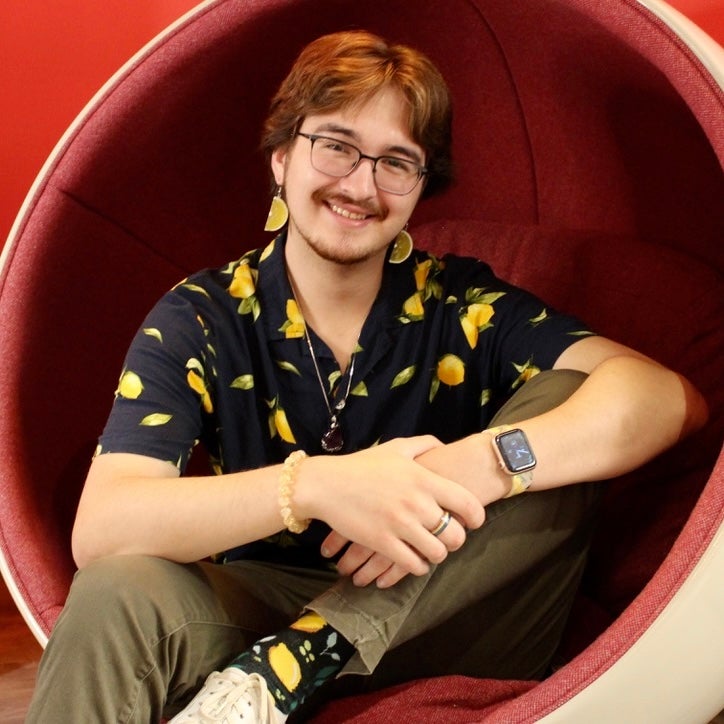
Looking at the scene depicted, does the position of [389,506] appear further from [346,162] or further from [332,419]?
[346,162]

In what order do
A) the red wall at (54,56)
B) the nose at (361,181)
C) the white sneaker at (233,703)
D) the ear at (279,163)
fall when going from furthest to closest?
1. the red wall at (54,56)
2. the ear at (279,163)
3. the nose at (361,181)
4. the white sneaker at (233,703)

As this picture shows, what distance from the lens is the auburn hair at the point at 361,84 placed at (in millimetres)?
1285

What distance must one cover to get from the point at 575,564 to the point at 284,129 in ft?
2.23

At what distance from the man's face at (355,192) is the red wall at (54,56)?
702 millimetres

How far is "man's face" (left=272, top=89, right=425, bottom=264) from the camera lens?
1281 millimetres

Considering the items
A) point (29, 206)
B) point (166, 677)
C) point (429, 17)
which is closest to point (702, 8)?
point (429, 17)

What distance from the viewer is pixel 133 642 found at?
1.02 m

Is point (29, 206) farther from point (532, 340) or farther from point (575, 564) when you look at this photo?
point (575, 564)

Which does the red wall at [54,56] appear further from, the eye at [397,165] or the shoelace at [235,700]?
the shoelace at [235,700]

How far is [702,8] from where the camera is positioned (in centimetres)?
149

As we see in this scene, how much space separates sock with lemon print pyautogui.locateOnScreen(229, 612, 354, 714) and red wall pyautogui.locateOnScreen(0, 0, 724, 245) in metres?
1.22

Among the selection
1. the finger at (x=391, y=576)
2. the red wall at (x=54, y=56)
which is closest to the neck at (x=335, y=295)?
the finger at (x=391, y=576)

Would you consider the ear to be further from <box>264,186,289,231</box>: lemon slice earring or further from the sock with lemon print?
the sock with lemon print

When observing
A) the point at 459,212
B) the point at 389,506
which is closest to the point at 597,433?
the point at 389,506
